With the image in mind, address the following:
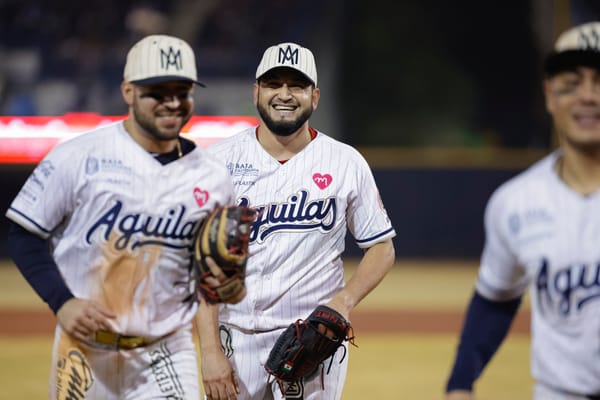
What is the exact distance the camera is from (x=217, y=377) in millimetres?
4281

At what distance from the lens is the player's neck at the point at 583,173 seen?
10.2 feet

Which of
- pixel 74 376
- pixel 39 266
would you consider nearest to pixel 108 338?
pixel 74 376

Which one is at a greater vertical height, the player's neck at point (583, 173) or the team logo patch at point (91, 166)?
the team logo patch at point (91, 166)

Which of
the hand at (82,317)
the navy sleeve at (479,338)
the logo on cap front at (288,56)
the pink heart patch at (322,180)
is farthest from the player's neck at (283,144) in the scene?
the navy sleeve at (479,338)

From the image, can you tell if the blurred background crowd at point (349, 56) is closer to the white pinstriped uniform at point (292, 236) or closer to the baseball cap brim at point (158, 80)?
the white pinstriped uniform at point (292, 236)

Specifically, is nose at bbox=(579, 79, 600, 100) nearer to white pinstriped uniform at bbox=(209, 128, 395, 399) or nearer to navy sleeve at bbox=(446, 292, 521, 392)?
navy sleeve at bbox=(446, 292, 521, 392)

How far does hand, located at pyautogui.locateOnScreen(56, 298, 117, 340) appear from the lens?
3.68 metres

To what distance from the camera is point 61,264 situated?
3906 mm

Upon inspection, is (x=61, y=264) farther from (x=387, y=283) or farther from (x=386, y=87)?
(x=386, y=87)

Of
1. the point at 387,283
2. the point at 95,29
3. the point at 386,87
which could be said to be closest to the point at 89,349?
the point at 387,283

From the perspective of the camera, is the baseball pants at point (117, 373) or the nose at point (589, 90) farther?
the baseball pants at point (117, 373)

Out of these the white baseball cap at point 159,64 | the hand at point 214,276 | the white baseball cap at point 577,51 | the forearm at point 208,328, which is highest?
the white baseball cap at point 159,64

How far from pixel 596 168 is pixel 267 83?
2044 mm

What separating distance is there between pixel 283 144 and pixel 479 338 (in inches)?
71.0
